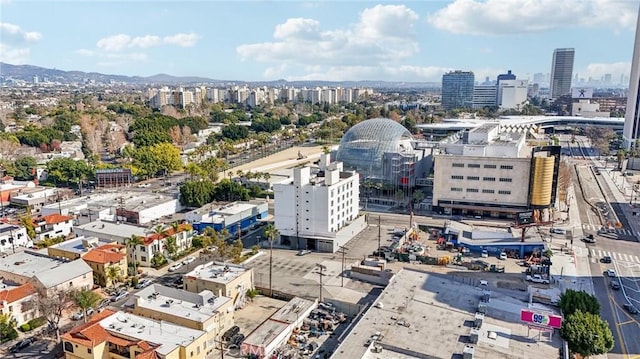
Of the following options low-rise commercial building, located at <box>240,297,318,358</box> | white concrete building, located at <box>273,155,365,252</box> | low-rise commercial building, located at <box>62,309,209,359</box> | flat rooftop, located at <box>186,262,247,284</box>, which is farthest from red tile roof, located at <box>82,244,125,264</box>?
white concrete building, located at <box>273,155,365,252</box>

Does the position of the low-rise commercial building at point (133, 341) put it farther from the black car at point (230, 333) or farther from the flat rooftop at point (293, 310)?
the flat rooftop at point (293, 310)

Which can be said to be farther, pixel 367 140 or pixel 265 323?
pixel 367 140

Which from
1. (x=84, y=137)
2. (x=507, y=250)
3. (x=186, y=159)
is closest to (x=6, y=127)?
(x=84, y=137)

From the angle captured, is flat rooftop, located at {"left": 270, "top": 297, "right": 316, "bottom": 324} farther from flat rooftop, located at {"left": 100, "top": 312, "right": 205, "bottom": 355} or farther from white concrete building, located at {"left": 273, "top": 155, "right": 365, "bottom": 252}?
white concrete building, located at {"left": 273, "top": 155, "right": 365, "bottom": 252}

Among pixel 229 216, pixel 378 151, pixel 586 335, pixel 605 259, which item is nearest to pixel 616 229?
pixel 605 259

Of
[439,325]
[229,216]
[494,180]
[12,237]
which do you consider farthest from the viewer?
[494,180]

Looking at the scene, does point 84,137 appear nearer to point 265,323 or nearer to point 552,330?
point 265,323

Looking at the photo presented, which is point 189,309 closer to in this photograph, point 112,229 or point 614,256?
point 112,229
